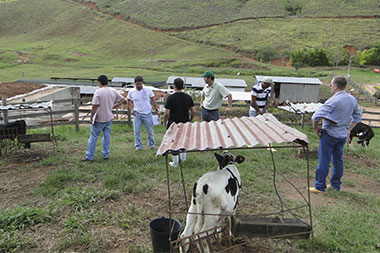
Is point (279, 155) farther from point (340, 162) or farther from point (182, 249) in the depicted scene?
point (182, 249)

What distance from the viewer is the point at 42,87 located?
17219mm

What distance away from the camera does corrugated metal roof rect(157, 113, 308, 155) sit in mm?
2982

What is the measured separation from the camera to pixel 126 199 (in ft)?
16.1

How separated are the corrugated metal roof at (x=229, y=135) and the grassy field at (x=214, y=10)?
235ft

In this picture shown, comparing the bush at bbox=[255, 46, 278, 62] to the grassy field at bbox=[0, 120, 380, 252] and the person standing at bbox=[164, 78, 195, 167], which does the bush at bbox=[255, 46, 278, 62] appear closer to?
the grassy field at bbox=[0, 120, 380, 252]

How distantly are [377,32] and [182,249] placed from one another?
68.7 metres

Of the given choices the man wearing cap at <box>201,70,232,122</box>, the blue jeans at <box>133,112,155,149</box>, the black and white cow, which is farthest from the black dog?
the black and white cow

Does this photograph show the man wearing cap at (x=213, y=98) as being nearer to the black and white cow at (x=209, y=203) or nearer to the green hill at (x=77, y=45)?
the black and white cow at (x=209, y=203)

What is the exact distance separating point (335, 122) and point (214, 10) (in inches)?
3222

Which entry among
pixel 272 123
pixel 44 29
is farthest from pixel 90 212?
pixel 44 29

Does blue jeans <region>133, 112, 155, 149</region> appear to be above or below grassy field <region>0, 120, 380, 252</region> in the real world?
above

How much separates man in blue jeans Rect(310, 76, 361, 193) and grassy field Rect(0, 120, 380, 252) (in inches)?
21.3

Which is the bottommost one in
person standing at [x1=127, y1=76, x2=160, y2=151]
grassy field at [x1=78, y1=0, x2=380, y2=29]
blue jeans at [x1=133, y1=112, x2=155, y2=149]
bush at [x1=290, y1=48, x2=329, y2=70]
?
blue jeans at [x1=133, y1=112, x2=155, y2=149]

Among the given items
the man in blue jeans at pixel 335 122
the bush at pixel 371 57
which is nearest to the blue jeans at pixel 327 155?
A: the man in blue jeans at pixel 335 122
